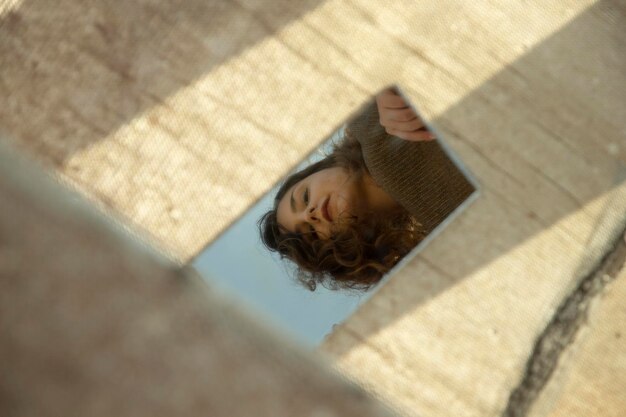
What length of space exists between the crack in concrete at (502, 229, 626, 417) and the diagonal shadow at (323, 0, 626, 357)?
32 mm

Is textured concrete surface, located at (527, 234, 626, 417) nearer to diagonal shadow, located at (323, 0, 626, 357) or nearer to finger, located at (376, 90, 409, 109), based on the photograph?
diagonal shadow, located at (323, 0, 626, 357)

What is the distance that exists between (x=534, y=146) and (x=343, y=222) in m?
0.31

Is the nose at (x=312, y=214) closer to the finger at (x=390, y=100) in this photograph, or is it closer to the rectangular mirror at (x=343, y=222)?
the rectangular mirror at (x=343, y=222)

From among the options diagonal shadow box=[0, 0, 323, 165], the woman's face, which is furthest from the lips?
diagonal shadow box=[0, 0, 323, 165]

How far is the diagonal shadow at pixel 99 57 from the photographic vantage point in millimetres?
805

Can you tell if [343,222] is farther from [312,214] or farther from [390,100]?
[390,100]

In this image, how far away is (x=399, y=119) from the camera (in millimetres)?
931

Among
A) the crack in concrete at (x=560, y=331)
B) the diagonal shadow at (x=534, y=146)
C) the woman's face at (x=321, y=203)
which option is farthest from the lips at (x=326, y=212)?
the crack in concrete at (x=560, y=331)

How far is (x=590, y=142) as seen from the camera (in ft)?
3.26

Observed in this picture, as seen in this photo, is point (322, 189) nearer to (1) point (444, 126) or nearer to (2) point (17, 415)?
(1) point (444, 126)

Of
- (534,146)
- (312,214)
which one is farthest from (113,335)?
(534,146)

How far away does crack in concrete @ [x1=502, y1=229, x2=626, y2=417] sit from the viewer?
992 millimetres

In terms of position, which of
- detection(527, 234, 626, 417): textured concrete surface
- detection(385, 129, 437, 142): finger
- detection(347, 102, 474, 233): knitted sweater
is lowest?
detection(527, 234, 626, 417): textured concrete surface

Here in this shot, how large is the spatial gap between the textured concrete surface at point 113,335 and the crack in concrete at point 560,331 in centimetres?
27
